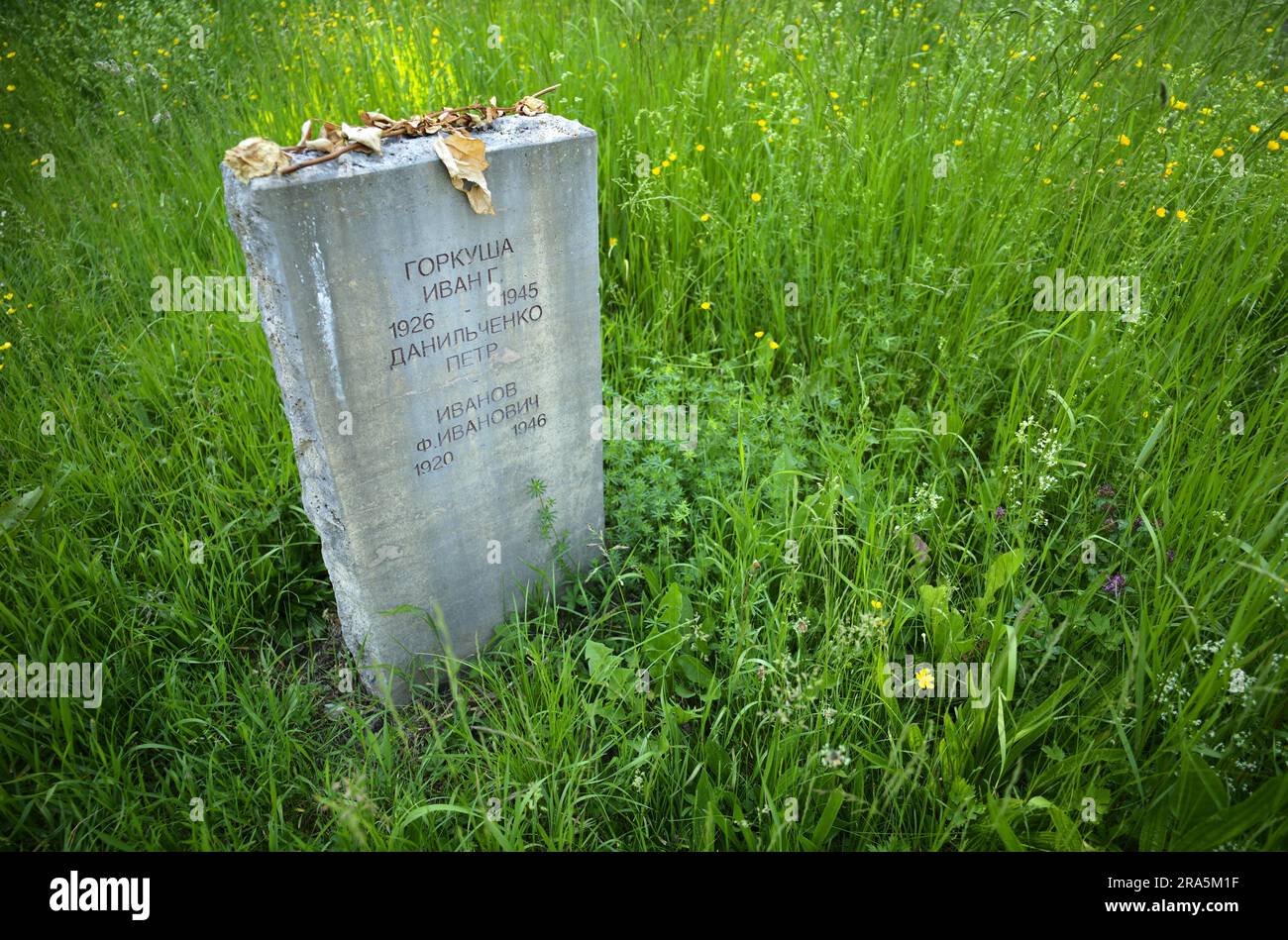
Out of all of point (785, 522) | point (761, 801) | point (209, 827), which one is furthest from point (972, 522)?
point (209, 827)

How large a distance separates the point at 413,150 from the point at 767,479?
52.9 inches

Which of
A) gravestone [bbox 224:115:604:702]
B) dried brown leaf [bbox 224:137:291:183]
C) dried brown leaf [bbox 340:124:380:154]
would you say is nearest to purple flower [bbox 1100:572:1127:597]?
gravestone [bbox 224:115:604:702]

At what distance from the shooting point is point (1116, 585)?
2.31 metres

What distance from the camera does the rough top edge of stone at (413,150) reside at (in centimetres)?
175

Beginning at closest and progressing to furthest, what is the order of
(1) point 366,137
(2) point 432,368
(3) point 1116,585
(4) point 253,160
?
(4) point 253,160 < (1) point 366,137 < (2) point 432,368 < (3) point 1116,585

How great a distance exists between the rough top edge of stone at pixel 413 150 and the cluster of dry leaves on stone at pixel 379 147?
2cm

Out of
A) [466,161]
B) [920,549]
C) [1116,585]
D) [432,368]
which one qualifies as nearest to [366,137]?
[466,161]

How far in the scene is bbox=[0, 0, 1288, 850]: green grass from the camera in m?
2.01

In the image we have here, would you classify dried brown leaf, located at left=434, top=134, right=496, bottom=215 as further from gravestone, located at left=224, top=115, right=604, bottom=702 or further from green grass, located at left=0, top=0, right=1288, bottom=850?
green grass, located at left=0, top=0, right=1288, bottom=850

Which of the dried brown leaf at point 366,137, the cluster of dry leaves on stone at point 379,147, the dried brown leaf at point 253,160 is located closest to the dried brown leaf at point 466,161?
the cluster of dry leaves on stone at point 379,147

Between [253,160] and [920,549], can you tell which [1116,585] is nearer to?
[920,549]

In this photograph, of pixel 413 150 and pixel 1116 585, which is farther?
pixel 1116 585
